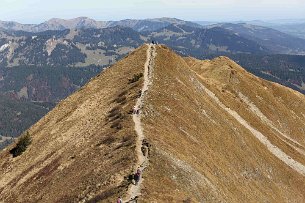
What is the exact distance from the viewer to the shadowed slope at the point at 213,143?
55.8 m

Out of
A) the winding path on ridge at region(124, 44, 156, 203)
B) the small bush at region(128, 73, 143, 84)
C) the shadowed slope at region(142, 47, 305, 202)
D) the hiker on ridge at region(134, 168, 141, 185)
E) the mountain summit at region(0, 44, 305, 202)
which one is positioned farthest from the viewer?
the small bush at region(128, 73, 143, 84)

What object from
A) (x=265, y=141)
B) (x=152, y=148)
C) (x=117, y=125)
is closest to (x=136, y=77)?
(x=117, y=125)

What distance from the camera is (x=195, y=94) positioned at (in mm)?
103438

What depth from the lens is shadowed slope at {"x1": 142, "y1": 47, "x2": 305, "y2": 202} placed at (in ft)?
183

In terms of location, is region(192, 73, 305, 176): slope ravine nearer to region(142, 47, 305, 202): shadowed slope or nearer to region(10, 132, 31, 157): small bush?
region(142, 47, 305, 202): shadowed slope

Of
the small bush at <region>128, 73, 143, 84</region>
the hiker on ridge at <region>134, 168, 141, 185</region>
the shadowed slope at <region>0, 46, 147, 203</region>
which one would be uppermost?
the hiker on ridge at <region>134, 168, 141, 185</region>

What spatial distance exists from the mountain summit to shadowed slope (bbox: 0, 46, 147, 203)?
0.22 m

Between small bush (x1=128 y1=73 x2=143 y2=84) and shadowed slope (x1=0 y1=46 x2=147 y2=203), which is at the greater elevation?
small bush (x1=128 y1=73 x2=143 y2=84)

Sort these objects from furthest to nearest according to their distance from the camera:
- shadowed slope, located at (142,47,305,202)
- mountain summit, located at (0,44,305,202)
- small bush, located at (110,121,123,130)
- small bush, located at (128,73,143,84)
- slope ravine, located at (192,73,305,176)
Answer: slope ravine, located at (192,73,305,176) → small bush, located at (128,73,143,84) → small bush, located at (110,121,123,130) → shadowed slope, located at (142,47,305,202) → mountain summit, located at (0,44,305,202)

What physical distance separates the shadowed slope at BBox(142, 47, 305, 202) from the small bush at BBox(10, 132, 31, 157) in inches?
1304

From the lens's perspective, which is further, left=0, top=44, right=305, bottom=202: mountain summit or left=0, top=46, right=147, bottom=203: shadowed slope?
left=0, top=46, right=147, bottom=203: shadowed slope

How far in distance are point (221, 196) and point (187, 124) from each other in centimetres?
2200

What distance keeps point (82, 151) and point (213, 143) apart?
2698 cm

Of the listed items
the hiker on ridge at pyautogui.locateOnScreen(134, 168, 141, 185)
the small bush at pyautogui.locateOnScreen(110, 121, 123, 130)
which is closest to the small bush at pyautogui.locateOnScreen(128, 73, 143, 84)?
the small bush at pyautogui.locateOnScreen(110, 121, 123, 130)
